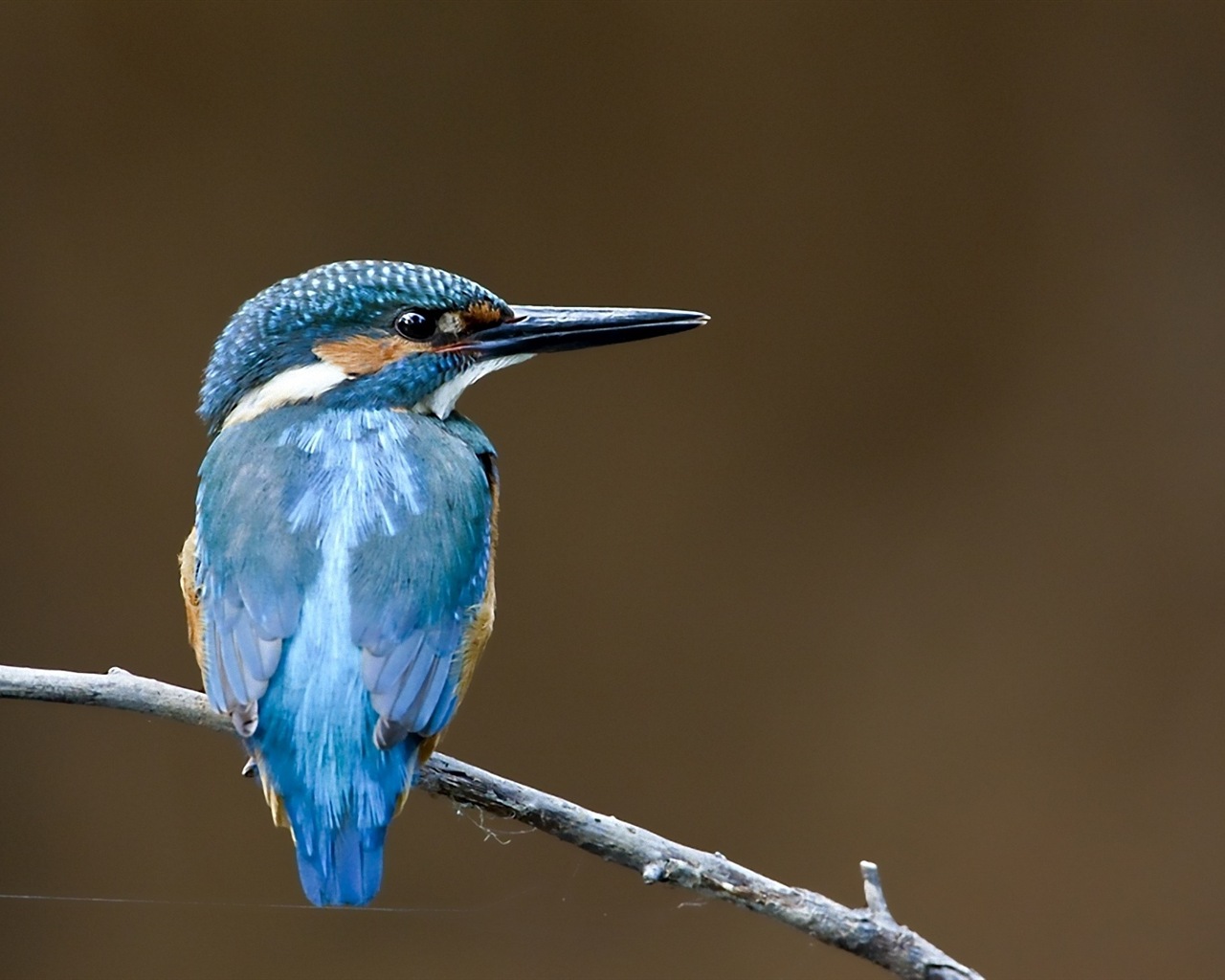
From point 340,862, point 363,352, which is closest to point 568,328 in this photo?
point 363,352

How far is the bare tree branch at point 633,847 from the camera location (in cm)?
140

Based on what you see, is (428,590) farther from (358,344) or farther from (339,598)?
(358,344)

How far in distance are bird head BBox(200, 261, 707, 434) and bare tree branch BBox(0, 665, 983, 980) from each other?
0.32 metres

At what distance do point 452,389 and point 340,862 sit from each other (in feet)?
1.96

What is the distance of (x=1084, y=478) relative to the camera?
111 inches

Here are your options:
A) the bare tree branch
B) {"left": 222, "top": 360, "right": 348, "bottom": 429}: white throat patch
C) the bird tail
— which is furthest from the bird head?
the bird tail

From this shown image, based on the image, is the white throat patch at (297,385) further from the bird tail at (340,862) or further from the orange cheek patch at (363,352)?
the bird tail at (340,862)

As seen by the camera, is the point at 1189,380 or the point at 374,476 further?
the point at 1189,380

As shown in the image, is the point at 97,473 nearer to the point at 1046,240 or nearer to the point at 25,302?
the point at 25,302

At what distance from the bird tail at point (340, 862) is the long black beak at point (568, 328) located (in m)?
0.61

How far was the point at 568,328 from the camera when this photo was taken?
176cm

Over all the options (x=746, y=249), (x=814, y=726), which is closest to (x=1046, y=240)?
(x=746, y=249)

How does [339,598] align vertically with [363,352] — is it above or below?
below

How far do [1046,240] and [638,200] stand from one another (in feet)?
2.44
